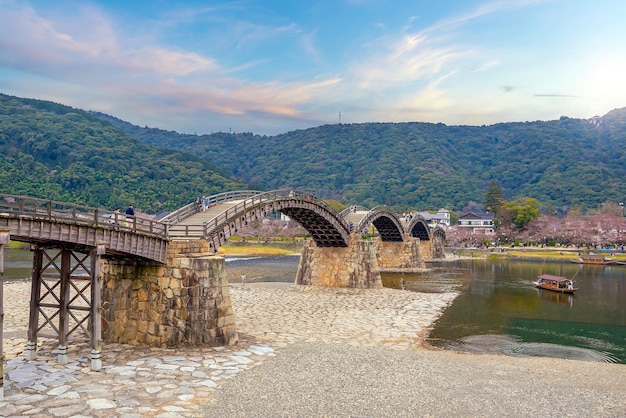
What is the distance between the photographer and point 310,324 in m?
22.7

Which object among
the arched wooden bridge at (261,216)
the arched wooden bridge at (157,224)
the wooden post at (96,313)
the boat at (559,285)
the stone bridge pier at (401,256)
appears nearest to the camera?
the arched wooden bridge at (157,224)

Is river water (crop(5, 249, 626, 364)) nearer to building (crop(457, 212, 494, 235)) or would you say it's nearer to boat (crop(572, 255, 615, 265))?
boat (crop(572, 255, 615, 265))

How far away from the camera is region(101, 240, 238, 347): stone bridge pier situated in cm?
Answer: 1634

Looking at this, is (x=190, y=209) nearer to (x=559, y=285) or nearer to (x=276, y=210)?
(x=276, y=210)

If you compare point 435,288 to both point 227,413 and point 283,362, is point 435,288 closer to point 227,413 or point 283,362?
point 283,362

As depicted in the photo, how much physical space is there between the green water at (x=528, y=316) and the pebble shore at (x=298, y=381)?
2.85m

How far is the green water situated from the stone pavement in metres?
2.35

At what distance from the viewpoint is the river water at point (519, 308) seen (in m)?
21.0

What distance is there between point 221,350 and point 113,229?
5.70m

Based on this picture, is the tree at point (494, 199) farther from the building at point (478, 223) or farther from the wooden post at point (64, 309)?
the wooden post at point (64, 309)

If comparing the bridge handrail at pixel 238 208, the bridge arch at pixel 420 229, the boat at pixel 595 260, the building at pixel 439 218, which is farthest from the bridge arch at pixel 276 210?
the building at pixel 439 218

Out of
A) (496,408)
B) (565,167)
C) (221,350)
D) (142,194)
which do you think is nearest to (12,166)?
(142,194)

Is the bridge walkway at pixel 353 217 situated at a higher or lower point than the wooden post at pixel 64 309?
higher

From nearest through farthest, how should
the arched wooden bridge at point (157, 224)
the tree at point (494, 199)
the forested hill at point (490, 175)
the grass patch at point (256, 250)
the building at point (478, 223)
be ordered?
the arched wooden bridge at point (157, 224), the grass patch at point (256, 250), the building at point (478, 223), the tree at point (494, 199), the forested hill at point (490, 175)
